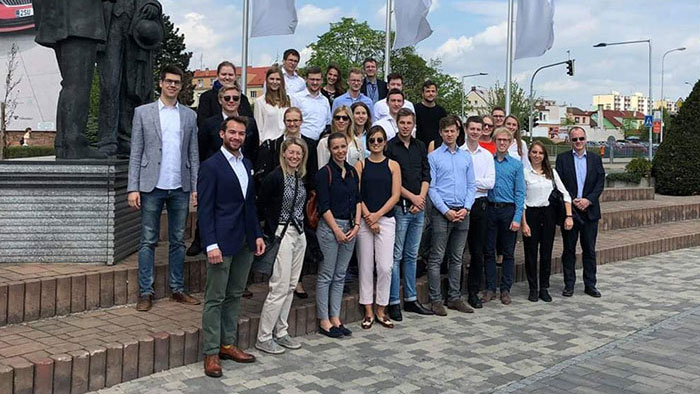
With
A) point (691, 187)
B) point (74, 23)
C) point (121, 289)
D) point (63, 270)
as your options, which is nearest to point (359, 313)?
point (121, 289)

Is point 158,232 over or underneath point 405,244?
over

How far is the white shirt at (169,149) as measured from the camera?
5117mm

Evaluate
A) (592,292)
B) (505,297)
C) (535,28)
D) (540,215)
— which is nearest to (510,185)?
(540,215)

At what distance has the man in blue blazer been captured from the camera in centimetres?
441

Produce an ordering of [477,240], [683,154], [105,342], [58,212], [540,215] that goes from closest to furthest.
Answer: [105,342], [58,212], [477,240], [540,215], [683,154]

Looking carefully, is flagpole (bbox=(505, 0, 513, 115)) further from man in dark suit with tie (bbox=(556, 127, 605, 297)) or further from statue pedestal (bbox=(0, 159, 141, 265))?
statue pedestal (bbox=(0, 159, 141, 265))

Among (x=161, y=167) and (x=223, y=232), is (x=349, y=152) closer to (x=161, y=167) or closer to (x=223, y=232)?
(x=161, y=167)

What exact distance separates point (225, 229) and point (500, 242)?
Answer: 3578mm

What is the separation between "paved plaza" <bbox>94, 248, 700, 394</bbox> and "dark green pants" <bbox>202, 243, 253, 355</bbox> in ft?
0.71

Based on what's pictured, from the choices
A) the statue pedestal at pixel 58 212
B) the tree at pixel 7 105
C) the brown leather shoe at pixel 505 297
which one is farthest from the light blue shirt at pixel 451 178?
the tree at pixel 7 105

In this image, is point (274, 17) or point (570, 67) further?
point (570, 67)

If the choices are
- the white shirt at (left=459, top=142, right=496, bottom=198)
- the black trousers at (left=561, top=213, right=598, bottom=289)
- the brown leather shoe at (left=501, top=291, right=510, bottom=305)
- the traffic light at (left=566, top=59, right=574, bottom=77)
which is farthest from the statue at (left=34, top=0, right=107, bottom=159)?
the traffic light at (left=566, top=59, right=574, bottom=77)

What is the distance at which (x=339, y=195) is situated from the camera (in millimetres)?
5480

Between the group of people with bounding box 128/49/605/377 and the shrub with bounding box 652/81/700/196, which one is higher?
the shrub with bounding box 652/81/700/196
